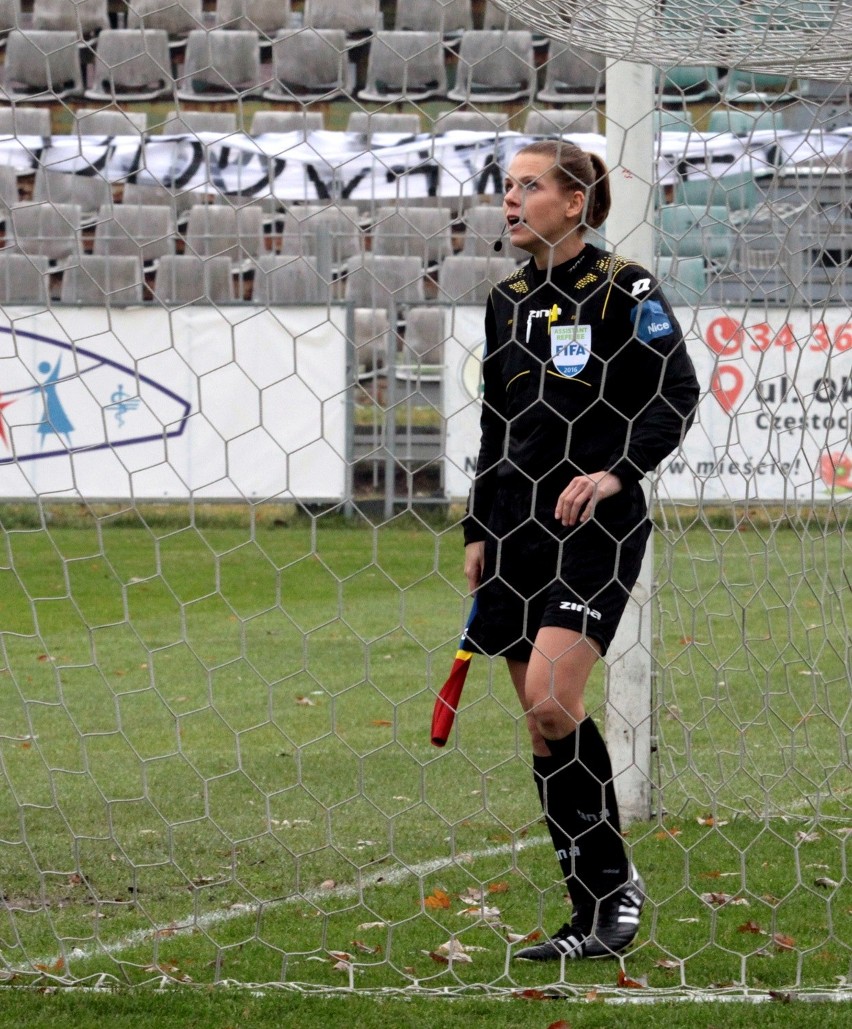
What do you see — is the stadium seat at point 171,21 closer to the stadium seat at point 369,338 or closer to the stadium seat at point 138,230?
the stadium seat at point 138,230

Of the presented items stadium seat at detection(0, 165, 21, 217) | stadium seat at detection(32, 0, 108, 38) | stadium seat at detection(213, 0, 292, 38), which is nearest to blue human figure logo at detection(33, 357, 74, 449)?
Answer: stadium seat at detection(0, 165, 21, 217)

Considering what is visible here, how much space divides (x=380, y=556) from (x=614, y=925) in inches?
266

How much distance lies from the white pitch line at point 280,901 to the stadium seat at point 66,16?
620 cm

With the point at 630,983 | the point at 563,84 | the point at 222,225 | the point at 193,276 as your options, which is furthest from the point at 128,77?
the point at 630,983

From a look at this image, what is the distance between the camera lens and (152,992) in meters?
2.85

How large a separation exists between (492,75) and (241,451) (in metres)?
3.81

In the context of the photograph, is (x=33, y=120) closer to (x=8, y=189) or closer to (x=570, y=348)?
(x=8, y=189)

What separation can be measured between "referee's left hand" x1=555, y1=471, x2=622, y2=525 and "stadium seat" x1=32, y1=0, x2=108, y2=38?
6599 millimetres

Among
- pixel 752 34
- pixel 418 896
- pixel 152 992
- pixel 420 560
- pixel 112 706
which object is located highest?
pixel 752 34

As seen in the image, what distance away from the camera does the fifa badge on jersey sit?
3.00m

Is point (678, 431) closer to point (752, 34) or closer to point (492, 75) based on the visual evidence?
point (752, 34)

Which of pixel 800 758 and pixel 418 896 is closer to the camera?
pixel 418 896

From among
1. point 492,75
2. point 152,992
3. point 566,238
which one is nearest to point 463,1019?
point 152,992

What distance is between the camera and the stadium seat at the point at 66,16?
10000 millimetres
